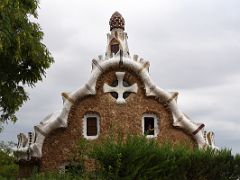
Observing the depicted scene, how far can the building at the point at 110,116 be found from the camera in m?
22.3

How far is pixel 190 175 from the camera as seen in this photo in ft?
57.9

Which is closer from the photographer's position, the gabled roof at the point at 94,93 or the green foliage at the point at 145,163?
the green foliage at the point at 145,163

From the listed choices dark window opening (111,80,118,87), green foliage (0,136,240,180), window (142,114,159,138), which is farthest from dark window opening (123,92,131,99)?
green foliage (0,136,240,180)

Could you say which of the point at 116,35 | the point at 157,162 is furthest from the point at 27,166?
the point at 157,162

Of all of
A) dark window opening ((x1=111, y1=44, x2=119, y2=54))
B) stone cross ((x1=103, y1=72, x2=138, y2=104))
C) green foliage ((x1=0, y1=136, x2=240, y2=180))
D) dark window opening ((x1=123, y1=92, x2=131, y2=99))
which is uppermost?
dark window opening ((x1=111, y1=44, x2=119, y2=54))

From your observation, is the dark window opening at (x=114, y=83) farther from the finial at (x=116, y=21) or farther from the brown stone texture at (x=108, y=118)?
the finial at (x=116, y=21)

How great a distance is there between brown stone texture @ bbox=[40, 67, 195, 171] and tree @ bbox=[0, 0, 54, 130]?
2379 mm

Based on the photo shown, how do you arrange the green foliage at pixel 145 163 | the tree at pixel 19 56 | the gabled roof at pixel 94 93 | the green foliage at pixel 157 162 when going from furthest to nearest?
the gabled roof at pixel 94 93 → the tree at pixel 19 56 → the green foliage at pixel 157 162 → the green foliage at pixel 145 163

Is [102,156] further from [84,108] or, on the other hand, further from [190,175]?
[84,108]

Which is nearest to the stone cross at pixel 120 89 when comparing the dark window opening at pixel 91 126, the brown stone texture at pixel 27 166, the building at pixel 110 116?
the building at pixel 110 116

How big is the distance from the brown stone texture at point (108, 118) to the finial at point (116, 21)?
3.41 m

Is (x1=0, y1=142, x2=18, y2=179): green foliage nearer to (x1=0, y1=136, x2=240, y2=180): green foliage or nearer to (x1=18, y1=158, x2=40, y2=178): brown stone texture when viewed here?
(x1=18, y1=158, x2=40, y2=178): brown stone texture

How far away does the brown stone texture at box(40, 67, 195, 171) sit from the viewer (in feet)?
73.5

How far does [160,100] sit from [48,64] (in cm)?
545
